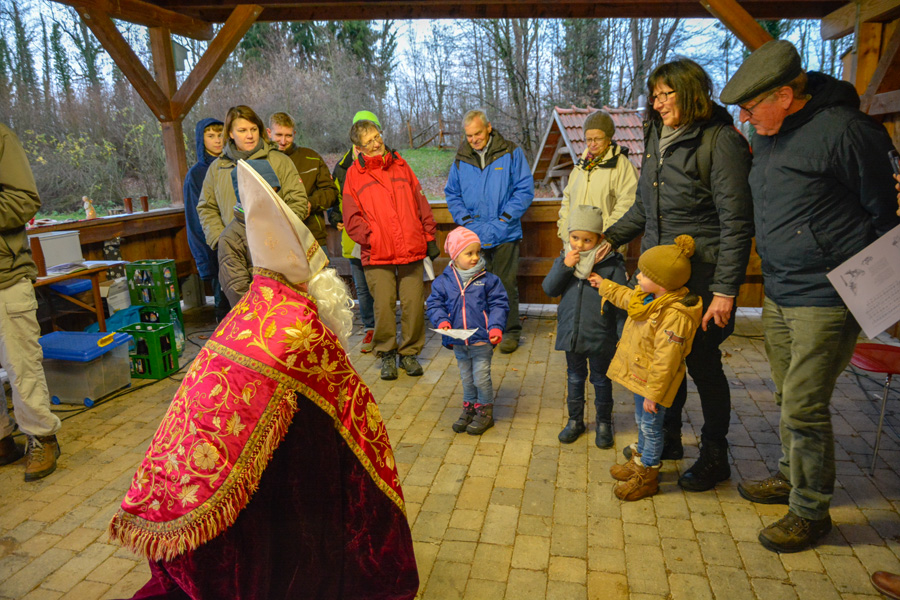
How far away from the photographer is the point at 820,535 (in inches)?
106

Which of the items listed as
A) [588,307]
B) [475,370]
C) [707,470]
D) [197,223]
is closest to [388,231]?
[475,370]

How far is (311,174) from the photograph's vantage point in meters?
5.54

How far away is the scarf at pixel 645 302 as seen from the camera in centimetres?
284

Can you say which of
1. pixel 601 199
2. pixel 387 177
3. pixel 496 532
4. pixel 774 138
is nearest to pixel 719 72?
pixel 601 199

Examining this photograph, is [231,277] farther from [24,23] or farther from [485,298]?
[24,23]

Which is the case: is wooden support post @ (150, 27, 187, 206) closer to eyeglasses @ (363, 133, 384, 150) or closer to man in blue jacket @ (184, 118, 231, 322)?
man in blue jacket @ (184, 118, 231, 322)

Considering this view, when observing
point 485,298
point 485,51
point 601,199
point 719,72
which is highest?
point 485,51

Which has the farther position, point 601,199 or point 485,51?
point 485,51

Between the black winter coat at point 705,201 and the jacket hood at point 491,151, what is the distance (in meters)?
2.26

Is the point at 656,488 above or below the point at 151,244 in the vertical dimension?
below

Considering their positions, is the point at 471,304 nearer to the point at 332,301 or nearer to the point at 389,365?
the point at 389,365

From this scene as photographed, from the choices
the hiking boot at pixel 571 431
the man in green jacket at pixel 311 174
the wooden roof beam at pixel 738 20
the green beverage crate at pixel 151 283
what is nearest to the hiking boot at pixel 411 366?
the man in green jacket at pixel 311 174

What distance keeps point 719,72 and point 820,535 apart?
11087 mm

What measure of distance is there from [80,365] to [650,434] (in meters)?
4.01
